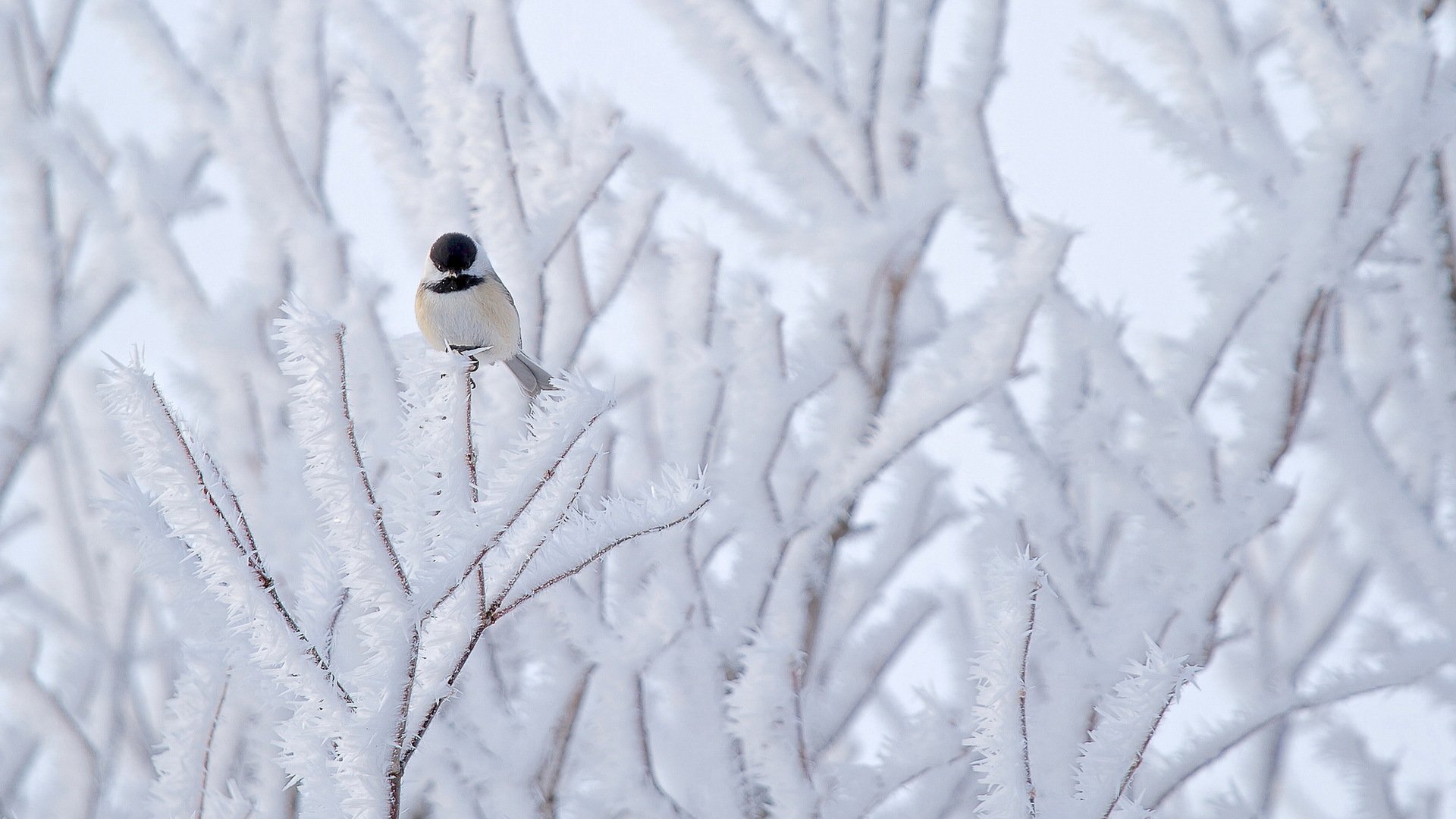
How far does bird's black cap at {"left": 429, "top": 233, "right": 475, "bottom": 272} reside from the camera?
5.49 ft

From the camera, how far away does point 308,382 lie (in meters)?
0.90

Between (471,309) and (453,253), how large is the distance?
10 cm

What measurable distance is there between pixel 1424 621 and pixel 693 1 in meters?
1.66

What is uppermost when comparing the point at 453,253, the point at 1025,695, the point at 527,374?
the point at 453,253

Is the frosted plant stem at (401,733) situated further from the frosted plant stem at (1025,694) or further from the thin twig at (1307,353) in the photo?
the thin twig at (1307,353)

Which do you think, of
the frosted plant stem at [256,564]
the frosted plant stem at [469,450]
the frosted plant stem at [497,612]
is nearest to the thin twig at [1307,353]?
the frosted plant stem at [497,612]

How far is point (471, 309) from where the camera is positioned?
5.45ft

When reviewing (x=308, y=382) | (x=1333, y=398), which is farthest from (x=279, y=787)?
(x=1333, y=398)

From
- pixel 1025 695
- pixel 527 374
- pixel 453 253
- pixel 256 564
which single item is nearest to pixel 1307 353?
pixel 1025 695

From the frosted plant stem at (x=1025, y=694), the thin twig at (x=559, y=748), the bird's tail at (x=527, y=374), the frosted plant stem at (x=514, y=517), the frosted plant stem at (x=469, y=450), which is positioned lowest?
the frosted plant stem at (x=1025, y=694)

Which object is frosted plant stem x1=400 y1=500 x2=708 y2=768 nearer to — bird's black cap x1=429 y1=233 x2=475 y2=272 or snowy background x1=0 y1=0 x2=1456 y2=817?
snowy background x1=0 y1=0 x2=1456 y2=817

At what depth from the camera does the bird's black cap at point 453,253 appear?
1.67 metres

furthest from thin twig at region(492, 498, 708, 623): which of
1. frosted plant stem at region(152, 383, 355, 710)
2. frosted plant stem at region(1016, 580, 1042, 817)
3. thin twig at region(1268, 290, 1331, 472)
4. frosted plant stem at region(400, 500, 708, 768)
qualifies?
thin twig at region(1268, 290, 1331, 472)

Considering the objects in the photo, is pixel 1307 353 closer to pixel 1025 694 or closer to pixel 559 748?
pixel 1025 694
